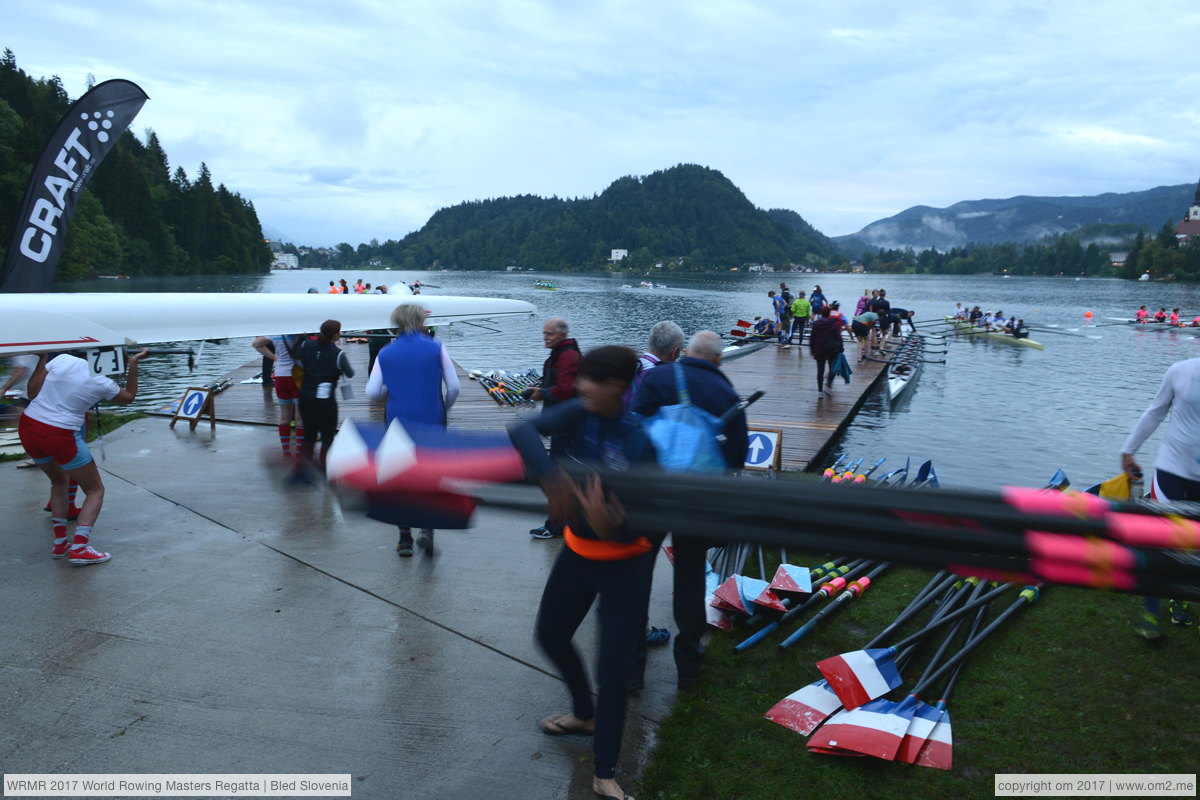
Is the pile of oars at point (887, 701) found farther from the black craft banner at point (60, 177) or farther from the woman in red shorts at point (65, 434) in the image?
the black craft banner at point (60, 177)

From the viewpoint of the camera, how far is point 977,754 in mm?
3596

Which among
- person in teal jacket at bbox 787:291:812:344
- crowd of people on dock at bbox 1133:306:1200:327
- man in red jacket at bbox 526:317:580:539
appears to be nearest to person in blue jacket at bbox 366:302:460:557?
man in red jacket at bbox 526:317:580:539

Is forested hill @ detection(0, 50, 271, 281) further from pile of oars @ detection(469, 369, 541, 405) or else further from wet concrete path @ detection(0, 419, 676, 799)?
wet concrete path @ detection(0, 419, 676, 799)

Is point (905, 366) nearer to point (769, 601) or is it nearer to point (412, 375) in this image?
point (769, 601)

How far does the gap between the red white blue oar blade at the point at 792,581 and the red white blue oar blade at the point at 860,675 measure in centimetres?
90

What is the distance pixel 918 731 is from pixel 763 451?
485cm

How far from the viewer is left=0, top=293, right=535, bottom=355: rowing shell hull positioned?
15.9 feet

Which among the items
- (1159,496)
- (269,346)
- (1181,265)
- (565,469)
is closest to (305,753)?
(565,469)

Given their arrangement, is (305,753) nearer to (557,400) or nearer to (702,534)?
(702,534)

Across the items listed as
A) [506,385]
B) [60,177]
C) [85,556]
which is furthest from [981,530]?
[506,385]

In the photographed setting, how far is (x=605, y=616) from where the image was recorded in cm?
314

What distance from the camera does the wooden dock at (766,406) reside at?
11.4 m

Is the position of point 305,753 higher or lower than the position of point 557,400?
lower

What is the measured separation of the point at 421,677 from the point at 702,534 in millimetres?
2877
